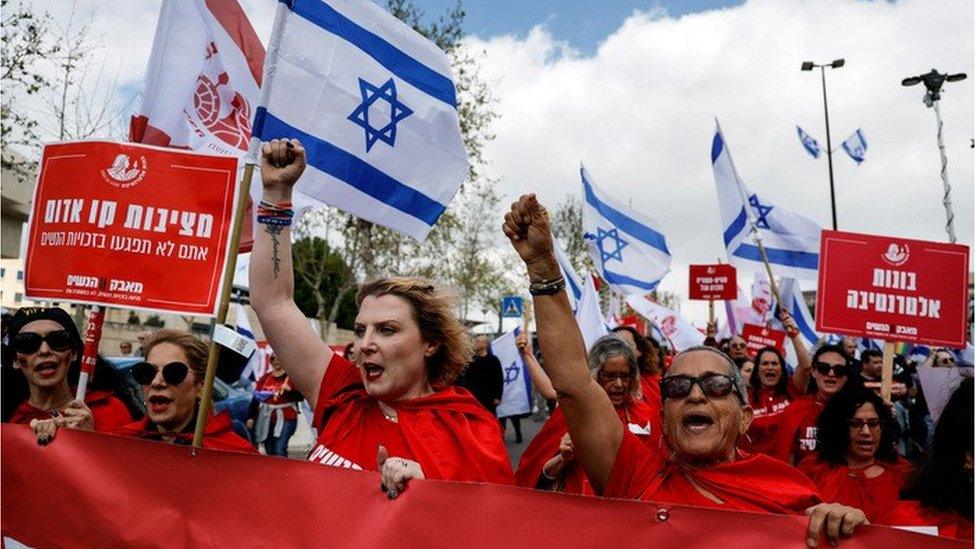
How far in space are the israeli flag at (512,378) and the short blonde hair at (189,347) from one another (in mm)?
7285

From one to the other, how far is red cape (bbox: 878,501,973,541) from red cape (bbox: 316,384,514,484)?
1250 mm

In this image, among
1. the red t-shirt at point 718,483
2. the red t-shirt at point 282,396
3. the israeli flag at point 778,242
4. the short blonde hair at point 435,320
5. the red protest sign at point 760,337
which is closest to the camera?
the red t-shirt at point 718,483

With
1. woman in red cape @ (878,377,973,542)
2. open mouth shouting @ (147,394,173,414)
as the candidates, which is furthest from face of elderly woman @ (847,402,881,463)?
open mouth shouting @ (147,394,173,414)

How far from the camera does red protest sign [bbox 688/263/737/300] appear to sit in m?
11.7

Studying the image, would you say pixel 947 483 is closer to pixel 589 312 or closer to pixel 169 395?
pixel 169 395

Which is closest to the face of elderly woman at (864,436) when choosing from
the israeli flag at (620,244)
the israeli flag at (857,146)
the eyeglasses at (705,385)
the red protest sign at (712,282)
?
the eyeglasses at (705,385)

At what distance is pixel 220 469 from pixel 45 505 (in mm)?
634

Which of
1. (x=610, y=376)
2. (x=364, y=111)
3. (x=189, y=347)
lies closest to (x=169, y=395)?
(x=189, y=347)

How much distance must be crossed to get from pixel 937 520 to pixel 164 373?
8.70 ft

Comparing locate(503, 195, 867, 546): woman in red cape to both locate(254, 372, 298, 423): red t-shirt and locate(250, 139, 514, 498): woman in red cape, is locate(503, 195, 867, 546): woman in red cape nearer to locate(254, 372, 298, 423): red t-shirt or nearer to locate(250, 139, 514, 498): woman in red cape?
locate(250, 139, 514, 498): woman in red cape

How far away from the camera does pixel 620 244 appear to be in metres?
9.61

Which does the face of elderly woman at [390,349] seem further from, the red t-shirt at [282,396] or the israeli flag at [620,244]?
the red t-shirt at [282,396]

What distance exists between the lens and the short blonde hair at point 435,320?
114 inches

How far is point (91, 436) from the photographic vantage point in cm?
267
